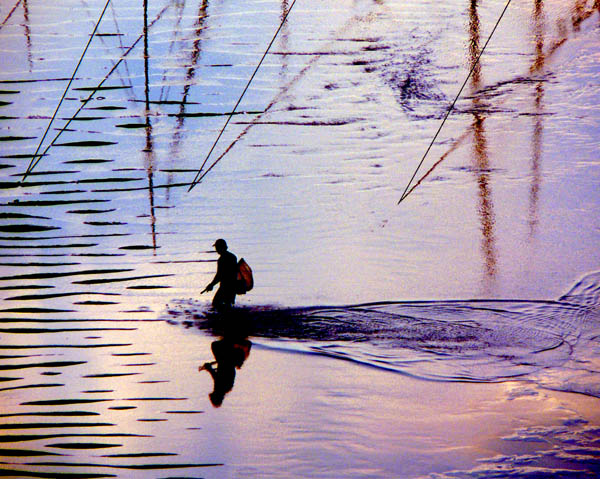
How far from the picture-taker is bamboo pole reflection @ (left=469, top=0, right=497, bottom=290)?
1217cm

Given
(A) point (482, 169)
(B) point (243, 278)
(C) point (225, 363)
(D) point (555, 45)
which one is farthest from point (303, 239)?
(D) point (555, 45)

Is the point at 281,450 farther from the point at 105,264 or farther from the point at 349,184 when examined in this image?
the point at 349,184

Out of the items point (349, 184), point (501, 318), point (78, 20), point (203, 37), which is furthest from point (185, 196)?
point (78, 20)

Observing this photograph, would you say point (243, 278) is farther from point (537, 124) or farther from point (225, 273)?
point (537, 124)

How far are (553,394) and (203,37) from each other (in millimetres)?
13526

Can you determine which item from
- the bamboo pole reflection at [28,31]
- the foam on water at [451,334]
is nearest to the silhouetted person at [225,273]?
the foam on water at [451,334]

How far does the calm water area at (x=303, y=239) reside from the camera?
26.6 feet

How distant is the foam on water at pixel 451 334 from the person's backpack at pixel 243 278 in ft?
1.19

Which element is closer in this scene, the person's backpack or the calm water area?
the calm water area

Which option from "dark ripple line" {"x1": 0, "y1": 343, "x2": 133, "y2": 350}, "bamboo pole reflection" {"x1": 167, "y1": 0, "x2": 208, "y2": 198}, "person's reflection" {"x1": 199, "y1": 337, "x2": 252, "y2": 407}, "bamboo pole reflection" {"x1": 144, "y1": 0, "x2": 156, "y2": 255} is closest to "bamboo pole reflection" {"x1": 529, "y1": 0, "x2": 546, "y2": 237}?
"person's reflection" {"x1": 199, "y1": 337, "x2": 252, "y2": 407}

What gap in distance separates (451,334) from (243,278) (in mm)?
2274

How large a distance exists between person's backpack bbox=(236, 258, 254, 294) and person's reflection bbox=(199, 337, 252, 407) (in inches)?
24.5

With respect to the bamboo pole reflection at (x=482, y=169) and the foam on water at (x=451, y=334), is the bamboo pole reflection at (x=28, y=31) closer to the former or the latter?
the bamboo pole reflection at (x=482, y=169)

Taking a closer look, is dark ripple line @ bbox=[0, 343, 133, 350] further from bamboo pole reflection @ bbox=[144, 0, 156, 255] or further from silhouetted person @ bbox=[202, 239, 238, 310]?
bamboo pole reflection @ bbox=[144, 0, 156, 255]
